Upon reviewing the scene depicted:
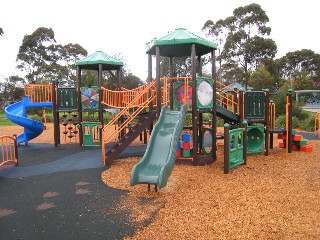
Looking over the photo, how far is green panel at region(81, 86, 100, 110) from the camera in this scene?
12.3 m

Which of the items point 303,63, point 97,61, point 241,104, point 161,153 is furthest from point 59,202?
point 303,63

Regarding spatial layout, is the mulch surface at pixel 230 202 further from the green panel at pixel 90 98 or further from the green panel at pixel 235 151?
the green panel at pixel 90 98

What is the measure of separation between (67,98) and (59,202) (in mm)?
7962

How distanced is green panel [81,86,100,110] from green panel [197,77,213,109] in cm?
561

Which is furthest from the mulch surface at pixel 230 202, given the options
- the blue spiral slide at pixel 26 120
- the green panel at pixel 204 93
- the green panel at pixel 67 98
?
the blue spiral slide at pixel 26 120

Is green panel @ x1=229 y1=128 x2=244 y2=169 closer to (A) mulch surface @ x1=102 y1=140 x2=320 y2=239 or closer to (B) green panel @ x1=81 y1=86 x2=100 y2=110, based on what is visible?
(A) mulch surface @ x1=102 y1=140 x2=320 y2=239

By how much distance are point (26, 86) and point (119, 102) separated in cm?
516

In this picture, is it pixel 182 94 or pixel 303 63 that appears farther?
pixel 303 63

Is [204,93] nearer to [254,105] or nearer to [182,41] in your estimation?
[182,41]

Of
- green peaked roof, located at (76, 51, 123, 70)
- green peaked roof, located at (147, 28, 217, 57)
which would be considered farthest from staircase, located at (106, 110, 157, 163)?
green peaked roof, located at (76, 51, 123, 70)

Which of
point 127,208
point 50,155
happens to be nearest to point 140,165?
point 127,208

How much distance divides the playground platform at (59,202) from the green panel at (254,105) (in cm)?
537

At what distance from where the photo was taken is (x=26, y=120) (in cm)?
1240

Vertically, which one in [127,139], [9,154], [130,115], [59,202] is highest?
[130,115]
